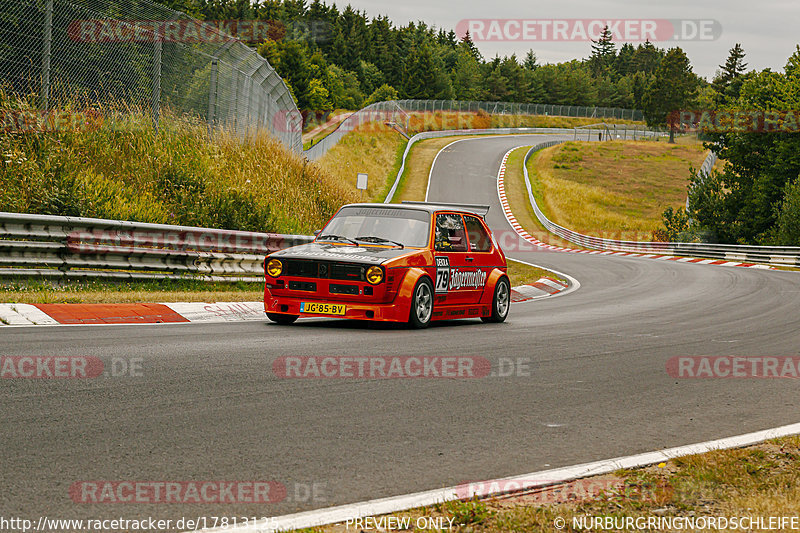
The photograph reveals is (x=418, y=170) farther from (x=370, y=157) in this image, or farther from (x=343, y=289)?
(x=343, y=289)

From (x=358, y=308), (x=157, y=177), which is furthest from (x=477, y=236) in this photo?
(x=157, y=177)

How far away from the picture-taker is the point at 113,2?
15344mm

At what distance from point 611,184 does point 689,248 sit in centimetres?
3175

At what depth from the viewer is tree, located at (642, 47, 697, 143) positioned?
421 feet

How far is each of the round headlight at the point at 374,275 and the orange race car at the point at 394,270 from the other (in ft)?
0.04

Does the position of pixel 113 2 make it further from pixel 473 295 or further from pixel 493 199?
pixel 493 199

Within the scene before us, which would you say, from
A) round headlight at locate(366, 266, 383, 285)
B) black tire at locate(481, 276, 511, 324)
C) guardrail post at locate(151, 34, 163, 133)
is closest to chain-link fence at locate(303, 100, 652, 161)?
guardrail post at locate(151, 34, 163, 133)

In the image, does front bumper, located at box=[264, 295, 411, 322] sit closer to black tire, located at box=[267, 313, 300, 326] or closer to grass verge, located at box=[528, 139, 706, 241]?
black tire, located at box=[267, 313, 300, 326]

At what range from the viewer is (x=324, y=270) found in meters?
10.6

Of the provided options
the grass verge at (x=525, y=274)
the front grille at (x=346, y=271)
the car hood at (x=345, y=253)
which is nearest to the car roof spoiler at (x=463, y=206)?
the car hood at (x=345, y=253)

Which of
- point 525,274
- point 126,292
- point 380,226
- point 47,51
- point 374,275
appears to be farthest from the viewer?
point 525,274

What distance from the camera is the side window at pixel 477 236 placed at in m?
12.7

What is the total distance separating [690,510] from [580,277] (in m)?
22.6

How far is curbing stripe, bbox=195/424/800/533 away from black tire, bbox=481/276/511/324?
692 centimetres
